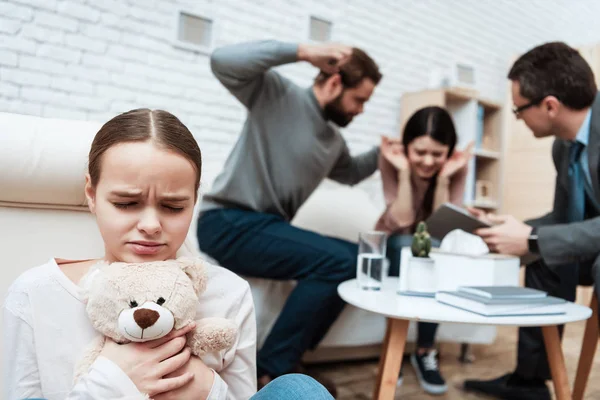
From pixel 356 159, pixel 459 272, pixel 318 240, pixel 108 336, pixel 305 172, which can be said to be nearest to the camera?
pixel 108 336

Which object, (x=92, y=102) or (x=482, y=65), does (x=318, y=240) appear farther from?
(x=482, y=65)

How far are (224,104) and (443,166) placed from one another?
1.07 meters

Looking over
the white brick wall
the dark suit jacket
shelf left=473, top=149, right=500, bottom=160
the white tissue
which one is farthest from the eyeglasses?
shelf left=473, top=149, right=500, bottom=160

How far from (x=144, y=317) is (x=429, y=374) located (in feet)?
4.74

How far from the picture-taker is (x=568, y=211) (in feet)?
5.45

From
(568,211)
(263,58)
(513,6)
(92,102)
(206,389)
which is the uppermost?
(513,6)

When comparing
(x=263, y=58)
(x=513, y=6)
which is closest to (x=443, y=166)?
(x=263, y=58)

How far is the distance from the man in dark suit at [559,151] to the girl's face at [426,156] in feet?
1.04

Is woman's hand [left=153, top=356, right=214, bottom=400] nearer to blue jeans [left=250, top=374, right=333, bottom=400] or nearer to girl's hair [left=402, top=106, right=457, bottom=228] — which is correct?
blue jeans [left=250, top=374, right=333, bottom=400]

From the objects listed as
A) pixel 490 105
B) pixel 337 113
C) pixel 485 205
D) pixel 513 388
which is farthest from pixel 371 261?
pixel 490 105

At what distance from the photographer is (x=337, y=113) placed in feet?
5.94

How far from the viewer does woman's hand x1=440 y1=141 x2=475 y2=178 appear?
6.24ft

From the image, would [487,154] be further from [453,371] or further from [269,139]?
[269,139]

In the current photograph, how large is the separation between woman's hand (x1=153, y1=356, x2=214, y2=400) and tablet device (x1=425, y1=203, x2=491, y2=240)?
903mm
